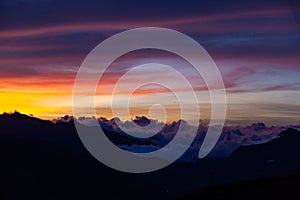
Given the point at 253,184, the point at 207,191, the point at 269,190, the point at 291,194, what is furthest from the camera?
the point at 207,191

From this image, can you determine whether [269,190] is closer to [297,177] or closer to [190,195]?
[297,177]

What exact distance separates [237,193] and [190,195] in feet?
47.0

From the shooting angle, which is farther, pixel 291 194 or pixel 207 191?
pixel 207 191

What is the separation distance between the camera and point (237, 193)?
99.5m

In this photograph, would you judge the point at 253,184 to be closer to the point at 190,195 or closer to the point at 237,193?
the point at 237,193

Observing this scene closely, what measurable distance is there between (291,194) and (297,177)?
37.7ft

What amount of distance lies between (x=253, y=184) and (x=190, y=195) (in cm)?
1305

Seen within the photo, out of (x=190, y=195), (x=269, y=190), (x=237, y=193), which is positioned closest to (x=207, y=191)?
(x=190, y=195)

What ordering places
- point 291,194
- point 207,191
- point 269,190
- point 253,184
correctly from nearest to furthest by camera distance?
1. point 291,194
2. point 269,190
3. point 253,184
4. point 207,191

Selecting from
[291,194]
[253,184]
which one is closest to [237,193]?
[253,184]

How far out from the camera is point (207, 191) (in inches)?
4358

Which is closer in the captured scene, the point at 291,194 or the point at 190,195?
the point at 291,194

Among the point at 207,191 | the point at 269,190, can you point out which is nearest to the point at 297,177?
the point at 269,190

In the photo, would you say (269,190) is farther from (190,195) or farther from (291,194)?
(190,195)
